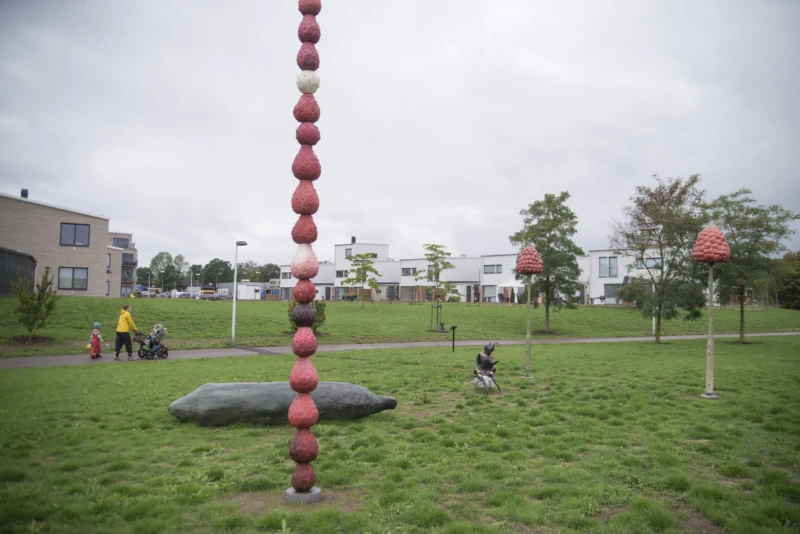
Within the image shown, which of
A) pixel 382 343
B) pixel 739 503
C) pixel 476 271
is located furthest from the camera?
pixel 476 271

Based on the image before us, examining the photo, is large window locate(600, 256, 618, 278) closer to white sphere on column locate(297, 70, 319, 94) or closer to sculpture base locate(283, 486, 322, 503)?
white sphere on column locate(297, 70, 319, 94)

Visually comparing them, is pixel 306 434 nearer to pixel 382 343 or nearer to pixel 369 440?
pixel 369 440

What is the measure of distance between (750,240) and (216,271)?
439 feet

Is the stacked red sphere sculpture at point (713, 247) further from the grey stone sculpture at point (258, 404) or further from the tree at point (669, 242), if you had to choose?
the tree at point (669, 242)

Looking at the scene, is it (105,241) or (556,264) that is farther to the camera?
(105,241)

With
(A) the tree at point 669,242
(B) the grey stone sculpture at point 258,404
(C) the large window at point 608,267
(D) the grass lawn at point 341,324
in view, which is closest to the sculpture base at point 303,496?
(B) the grey stone sculpture at point 258,404

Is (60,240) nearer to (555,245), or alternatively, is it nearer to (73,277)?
(73,277)

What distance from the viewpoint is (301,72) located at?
6.29m

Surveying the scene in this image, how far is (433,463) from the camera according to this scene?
7.00 metres

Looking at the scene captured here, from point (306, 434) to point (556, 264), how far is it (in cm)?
3230

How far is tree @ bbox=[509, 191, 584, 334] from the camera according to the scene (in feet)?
118

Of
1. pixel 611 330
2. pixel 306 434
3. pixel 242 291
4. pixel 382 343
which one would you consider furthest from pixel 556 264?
pixel 242 291

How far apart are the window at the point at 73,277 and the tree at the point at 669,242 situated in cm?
4124

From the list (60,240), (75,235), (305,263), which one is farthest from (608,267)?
(305,263)
